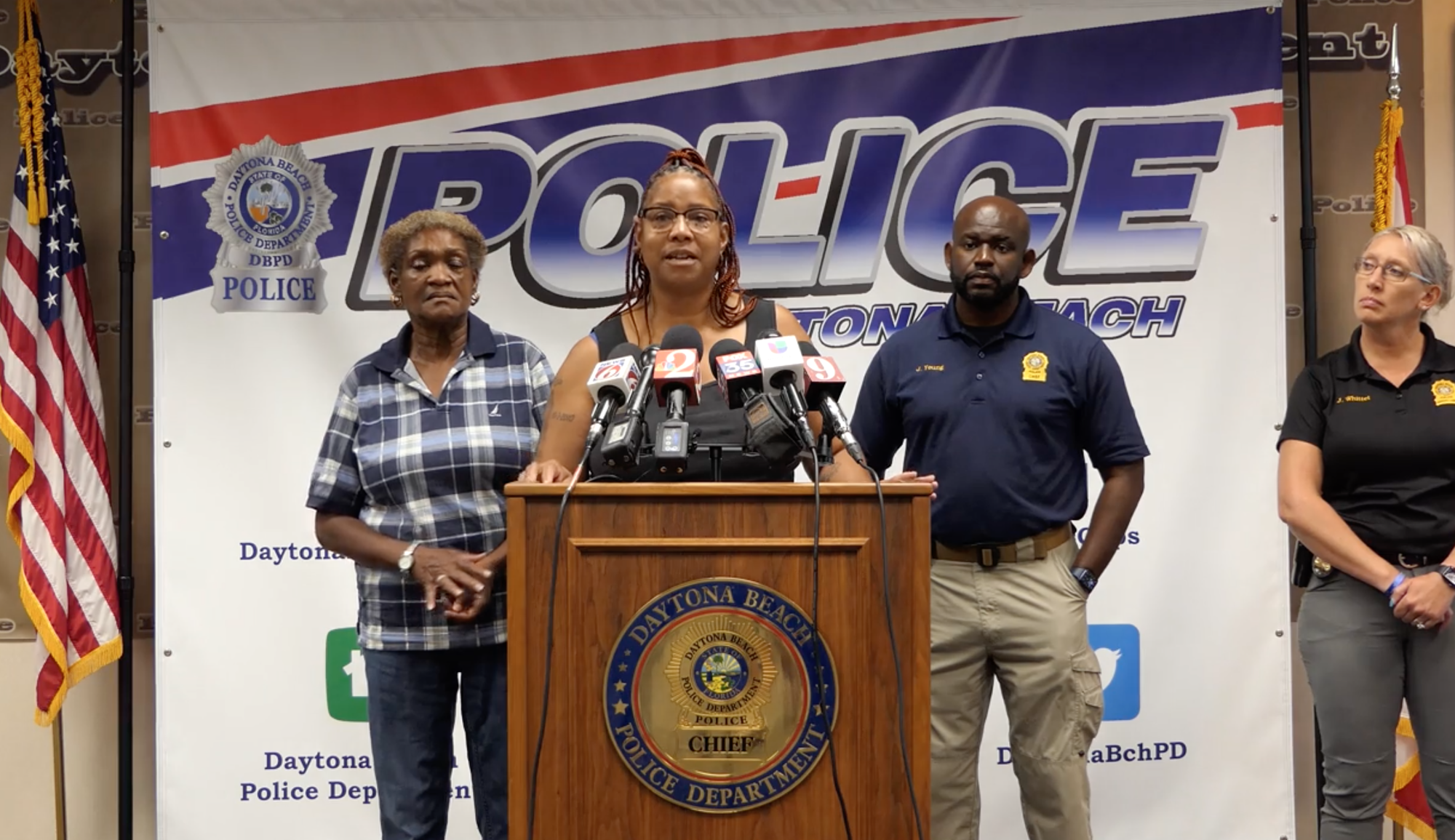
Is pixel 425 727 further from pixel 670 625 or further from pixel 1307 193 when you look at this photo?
pixel 1307 193

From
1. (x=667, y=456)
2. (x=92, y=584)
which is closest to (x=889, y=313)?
(x=667, y=456)

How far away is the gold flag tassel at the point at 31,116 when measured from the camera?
11.6ft

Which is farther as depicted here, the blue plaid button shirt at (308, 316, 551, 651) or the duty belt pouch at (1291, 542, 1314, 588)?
the duty belt pouch at (1291, 542, 1314, 588)

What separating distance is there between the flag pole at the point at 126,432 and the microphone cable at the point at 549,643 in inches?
95.0

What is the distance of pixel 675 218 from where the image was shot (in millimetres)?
2150

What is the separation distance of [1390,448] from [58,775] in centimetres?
363

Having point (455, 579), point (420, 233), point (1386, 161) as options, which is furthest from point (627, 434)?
point (1386, 161)

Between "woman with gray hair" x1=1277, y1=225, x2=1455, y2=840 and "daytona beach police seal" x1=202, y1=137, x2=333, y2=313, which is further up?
"daytona beach police seal" x1=202, y1=137, x2=333, y2=313

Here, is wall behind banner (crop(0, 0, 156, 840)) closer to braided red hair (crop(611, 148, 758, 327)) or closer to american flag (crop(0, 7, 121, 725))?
american flag (crop(0, 7, 121, 725))

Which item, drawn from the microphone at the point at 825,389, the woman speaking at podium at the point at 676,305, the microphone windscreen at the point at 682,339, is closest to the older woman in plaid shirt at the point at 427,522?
the woman speaking at podium at the point at 676,305

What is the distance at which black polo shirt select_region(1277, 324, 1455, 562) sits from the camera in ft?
9.28

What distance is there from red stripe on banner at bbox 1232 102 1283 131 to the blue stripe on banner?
0.05 metres

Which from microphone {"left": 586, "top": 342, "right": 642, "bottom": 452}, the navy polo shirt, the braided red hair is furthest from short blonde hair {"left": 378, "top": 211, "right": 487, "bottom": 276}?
the navy polo shirt

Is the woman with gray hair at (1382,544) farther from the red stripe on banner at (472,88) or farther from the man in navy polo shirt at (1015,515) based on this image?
the red stripe on banner at (472,88)
